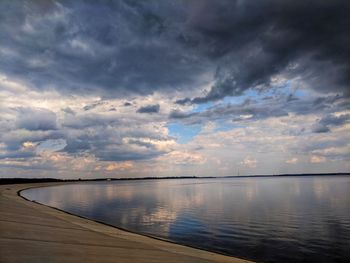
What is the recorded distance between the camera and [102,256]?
12.2 m

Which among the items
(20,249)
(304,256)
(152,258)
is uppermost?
(20,249)

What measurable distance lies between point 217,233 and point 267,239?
459 centimetres

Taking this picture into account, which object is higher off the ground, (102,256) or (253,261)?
(102,256)

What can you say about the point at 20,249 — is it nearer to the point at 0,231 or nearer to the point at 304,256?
the point at 0,231

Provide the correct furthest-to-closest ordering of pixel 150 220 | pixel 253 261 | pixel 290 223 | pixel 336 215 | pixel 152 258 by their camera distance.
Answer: pixel 336 215, pixel 150 220, pixel 290 223, pixel 253 261, pixel 152 258

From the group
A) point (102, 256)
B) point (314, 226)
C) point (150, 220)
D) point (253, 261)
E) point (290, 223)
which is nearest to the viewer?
point (102, 256)

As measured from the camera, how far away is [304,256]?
2011 cm

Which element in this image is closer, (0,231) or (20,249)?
(20,249)

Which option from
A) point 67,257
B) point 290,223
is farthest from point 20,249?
point 290,223

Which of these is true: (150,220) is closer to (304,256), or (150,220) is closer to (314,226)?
(314,226)

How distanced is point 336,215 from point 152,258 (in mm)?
33858

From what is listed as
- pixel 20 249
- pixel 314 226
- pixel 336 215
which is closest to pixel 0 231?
pixel 20 249

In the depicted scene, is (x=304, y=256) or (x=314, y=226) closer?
(x=304, y=256)

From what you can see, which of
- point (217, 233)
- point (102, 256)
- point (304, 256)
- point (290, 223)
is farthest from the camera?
point (290, 223)
